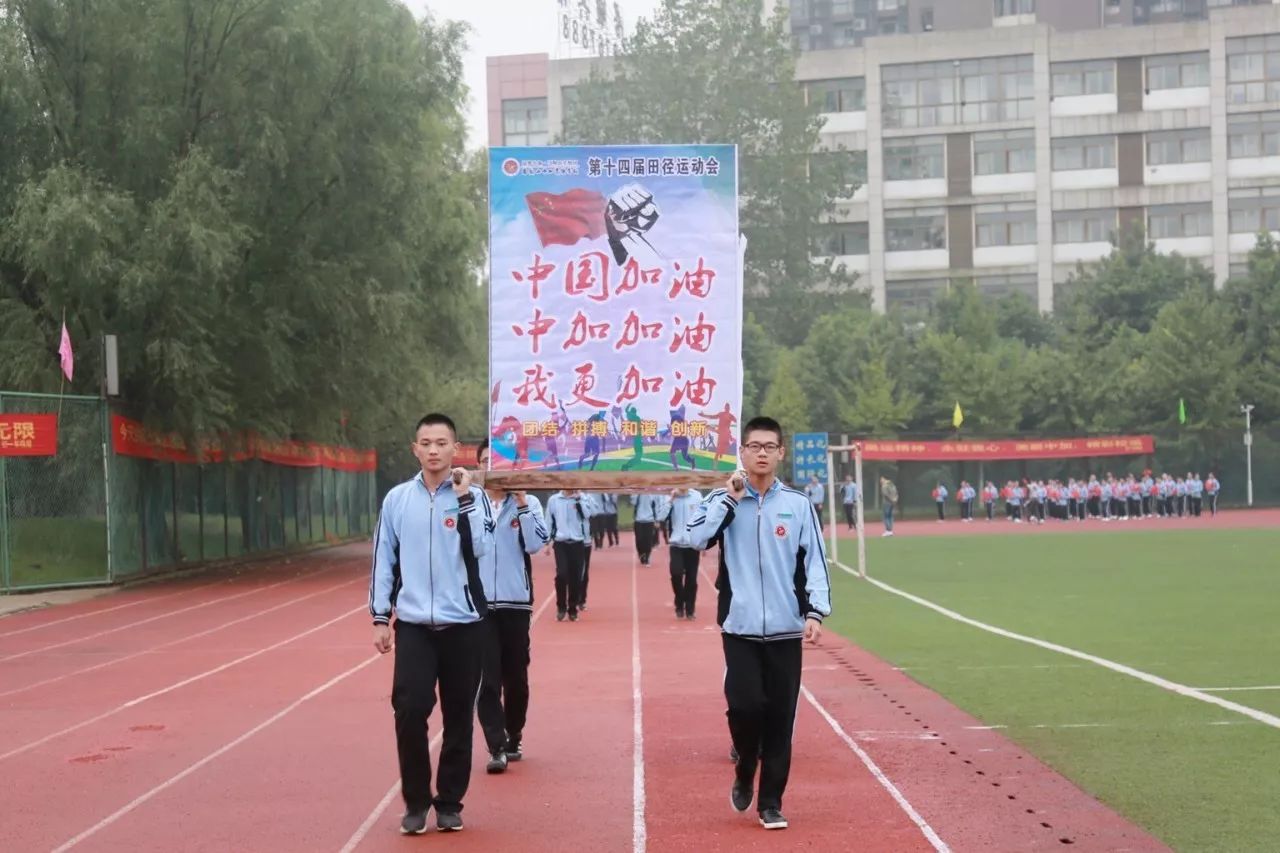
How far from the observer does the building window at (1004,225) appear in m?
→ 70.9

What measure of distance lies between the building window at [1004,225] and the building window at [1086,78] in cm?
508

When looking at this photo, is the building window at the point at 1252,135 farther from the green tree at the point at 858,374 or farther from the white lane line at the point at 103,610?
the white lane line at the point at 103,610

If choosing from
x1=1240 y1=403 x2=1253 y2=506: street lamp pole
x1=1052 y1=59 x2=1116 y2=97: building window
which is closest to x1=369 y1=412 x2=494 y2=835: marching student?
x1=1240 y1=403 x2=1253 y2=506: street lamp pole

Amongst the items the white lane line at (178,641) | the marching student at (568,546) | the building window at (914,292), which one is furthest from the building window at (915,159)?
the marching student at (568,546)

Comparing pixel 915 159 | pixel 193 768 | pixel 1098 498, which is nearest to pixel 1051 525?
pixel 1098 498

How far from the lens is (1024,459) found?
57.4 m

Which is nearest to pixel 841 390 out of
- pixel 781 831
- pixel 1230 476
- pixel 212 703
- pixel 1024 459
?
pixel 1024 459

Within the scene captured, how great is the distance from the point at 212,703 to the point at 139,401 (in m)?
17.5

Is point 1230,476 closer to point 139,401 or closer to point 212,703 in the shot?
point 139,401

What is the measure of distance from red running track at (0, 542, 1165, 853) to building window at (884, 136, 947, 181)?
5654 centimetres

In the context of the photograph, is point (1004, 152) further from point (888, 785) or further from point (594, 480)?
point (888, 785)

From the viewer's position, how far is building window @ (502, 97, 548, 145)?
87.9m

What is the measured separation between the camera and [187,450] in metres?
30.1

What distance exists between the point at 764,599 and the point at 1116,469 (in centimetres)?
5231
